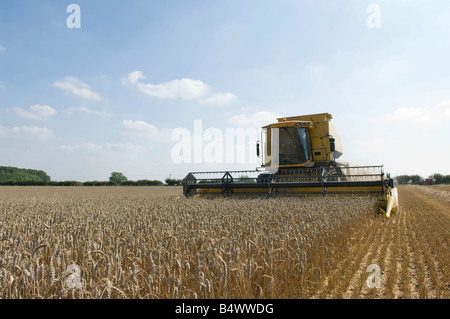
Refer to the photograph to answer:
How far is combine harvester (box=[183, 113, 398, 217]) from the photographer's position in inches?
435

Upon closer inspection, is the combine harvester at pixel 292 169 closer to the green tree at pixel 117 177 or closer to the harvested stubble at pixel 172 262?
the harvested stubble at pixel 172 262

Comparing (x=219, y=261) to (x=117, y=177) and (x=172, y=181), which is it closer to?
(x=172, y=181)

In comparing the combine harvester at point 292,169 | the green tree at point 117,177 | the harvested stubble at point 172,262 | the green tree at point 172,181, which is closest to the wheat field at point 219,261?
the harvested stubble at point 172,262

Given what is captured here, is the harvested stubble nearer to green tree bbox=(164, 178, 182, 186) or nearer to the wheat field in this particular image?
the wheat field

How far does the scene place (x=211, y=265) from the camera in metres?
2.76

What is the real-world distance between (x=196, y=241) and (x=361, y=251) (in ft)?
9.75

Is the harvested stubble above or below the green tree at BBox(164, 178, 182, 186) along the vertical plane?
above

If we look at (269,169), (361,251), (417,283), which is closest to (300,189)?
(269,169)

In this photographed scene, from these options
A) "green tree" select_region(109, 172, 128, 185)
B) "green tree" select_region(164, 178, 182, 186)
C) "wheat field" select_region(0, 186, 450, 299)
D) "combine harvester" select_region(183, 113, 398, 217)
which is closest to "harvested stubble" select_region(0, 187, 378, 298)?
"wheat field" select_region(0, 186, 450, 299)

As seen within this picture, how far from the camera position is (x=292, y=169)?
485 inches

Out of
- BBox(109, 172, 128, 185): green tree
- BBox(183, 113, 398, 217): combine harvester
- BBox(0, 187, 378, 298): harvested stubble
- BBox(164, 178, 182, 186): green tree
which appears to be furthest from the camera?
BBox(109, 172, 128, 185): green tree

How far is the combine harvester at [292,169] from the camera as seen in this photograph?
36.3 ft
